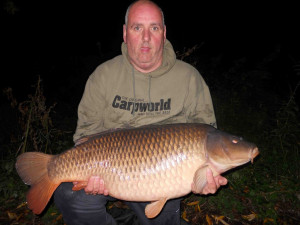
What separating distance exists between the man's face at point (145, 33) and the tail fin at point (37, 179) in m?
0.99

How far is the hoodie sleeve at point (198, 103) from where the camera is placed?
1.95 meters

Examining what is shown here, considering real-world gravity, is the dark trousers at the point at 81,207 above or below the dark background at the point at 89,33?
below

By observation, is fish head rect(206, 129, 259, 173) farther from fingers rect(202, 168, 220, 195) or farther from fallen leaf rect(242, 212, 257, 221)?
fallen leaf rect(242, 212, 257, 221)

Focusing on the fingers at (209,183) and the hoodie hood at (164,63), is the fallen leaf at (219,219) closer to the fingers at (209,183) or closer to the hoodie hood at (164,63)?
the fingers at (209,183)

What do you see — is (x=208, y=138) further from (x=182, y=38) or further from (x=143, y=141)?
(x=182, y=38)

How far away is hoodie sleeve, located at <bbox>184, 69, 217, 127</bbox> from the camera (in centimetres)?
195

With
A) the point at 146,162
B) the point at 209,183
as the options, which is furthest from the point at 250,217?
the point at 146,162

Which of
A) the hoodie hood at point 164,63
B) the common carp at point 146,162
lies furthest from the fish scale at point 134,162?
the hoodie hood at point 164,63

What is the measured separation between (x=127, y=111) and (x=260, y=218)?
1.47 m

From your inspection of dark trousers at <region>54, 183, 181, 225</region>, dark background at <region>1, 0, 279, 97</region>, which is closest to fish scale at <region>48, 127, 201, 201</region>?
dark trousers at <region>54, 183, 181, 225</region>

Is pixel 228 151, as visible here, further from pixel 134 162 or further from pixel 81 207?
pixel 81 207

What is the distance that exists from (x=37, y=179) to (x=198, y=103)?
129 centimetres

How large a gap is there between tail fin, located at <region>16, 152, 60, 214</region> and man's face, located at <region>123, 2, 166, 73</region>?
0.99 meters

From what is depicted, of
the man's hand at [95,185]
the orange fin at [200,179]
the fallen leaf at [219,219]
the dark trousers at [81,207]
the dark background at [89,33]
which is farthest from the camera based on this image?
the dark background at [89,33]
